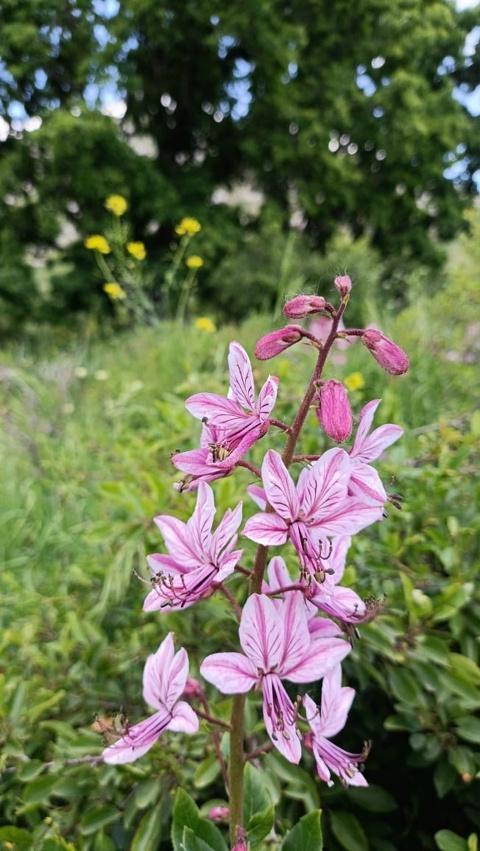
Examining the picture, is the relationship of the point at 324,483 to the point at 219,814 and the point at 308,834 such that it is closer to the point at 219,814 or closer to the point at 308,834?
the point at 308,834

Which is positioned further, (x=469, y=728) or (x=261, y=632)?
(x=469, y=728)

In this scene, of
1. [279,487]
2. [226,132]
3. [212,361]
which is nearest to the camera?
[279,487]

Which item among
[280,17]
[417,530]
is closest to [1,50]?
[280,17]

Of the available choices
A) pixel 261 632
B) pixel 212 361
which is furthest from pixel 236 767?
pixel 212 361

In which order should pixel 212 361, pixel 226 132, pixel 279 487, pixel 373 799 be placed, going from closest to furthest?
pixel 279 487
pixel 373 799
pixel 212 361
pixel 226 132

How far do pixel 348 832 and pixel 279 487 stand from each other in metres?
0.75

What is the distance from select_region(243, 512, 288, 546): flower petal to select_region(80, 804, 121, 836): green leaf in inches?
26.2

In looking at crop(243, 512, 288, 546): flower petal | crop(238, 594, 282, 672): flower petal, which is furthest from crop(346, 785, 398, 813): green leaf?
crop(243, 512, 288, 546): flower petal

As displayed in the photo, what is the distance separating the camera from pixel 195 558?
0.70 meters

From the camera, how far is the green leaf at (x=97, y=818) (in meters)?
1.00

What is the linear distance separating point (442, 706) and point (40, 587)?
986 mm

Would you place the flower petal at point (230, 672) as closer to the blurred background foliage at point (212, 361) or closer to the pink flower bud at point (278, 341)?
the blurred background foliage at point (212, 361)

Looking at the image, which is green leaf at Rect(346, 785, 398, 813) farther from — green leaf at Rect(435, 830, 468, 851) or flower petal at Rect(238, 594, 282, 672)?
flower petal at Rect(238, 594, 282, 672)

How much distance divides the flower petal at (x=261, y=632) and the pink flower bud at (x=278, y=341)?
0.82 feet
